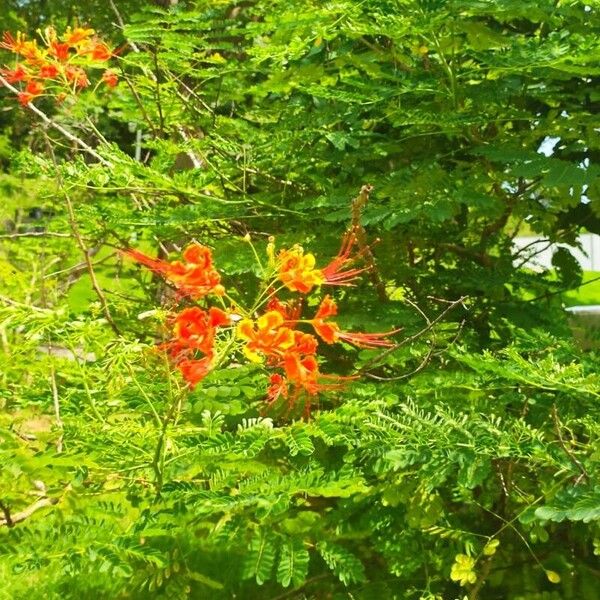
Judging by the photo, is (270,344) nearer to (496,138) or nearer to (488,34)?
(488,34)

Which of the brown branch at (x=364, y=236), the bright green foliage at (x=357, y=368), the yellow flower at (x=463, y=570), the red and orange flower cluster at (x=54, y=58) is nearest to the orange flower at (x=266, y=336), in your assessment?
the bright green foliage at (x=357, y=368)

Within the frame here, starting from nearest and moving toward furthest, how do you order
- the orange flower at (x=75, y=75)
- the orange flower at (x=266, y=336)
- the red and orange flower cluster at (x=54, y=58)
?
1. the orange flower at (x=266, y=336)
2. the red and orange flower cluster at (x=54, y=58)
3. the orange flower at (x=75, y=75)

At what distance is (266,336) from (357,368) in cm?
97

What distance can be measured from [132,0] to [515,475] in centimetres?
414

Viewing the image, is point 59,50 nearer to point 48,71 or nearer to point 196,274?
point 48,71

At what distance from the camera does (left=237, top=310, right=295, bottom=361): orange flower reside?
4.87 ft

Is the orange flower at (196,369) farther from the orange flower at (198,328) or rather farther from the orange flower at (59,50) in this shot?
the orange flower at (59,50)

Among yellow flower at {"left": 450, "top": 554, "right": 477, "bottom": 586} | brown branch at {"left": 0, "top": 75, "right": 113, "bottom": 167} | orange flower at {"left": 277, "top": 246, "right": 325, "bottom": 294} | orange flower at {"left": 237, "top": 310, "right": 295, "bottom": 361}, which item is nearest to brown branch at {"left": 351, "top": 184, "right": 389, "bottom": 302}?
orange flower at {"left": 277, "top": 246, "right": 325, "bottom": 294}

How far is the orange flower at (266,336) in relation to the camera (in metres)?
1.48

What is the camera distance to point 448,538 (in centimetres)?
229

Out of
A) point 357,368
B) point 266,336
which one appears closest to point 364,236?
point 357,368

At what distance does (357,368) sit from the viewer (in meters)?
2.44

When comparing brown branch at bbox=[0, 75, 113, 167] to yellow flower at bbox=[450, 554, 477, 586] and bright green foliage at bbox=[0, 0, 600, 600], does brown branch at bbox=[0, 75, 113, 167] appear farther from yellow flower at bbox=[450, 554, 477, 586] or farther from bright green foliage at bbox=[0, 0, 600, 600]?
yellow flower at bbox=[450, 554, 477, 586]

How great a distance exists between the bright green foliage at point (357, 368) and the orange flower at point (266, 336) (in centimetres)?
20
